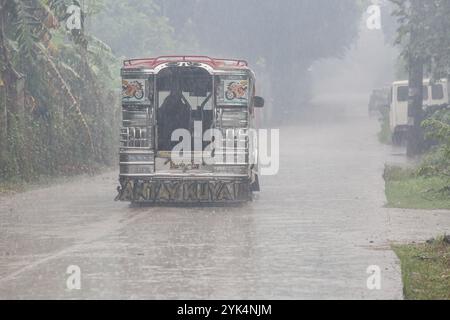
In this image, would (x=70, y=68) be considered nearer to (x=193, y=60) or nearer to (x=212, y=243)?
(x=193, y=60)

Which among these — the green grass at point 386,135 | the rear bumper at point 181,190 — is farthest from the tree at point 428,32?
the rear bumper at point 181,190

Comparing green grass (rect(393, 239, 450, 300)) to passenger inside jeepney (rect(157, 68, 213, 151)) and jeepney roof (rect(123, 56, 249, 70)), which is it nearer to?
jeepney roof (rect(123, 56, 249, 70))

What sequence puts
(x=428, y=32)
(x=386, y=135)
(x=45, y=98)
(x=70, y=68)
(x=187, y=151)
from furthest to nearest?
(x=386, y=135) < (x=428, y=32) < (x=70, y=68) < (x=45, y=98) < (x=187, y=151)

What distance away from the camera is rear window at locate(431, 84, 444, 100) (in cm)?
4209

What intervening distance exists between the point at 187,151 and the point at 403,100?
23.9 m

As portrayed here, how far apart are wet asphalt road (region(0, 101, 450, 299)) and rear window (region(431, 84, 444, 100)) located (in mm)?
15823

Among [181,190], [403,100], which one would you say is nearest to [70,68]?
[181,190]

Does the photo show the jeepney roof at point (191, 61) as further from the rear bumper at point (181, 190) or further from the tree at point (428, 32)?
the tree at point (428, 32)

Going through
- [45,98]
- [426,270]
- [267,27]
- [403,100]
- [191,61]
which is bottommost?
[426,270]

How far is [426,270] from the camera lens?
1280 centimetres

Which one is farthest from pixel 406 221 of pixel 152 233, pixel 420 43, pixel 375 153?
pixel 375 153

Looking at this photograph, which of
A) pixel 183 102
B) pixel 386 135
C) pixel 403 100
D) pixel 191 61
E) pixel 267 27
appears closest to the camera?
pixel 191 61
